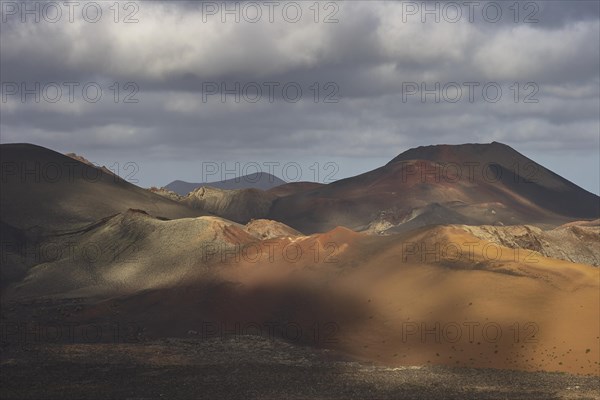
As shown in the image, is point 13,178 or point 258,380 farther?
point 13,178

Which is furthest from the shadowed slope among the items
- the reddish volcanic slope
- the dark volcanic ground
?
the reddish volcanic slope

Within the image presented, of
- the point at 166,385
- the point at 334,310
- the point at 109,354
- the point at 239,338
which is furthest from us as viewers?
the point at 334,310

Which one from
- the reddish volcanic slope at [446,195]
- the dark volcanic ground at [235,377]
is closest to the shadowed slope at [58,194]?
the dark volcanic ground at [235,377]

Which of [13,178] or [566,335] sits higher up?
[13,178]

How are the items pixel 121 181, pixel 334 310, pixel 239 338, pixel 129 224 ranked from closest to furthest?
pixel 239 338
pixel 334 310
pixel 129 224
pixel 121 181

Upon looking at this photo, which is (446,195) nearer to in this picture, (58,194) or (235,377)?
(58,194)

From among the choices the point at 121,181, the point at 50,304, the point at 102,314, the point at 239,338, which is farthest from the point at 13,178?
the point at 239,338

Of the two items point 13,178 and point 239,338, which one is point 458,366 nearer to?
point 239,338
